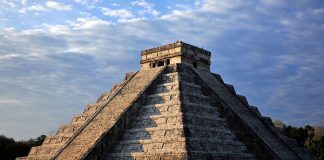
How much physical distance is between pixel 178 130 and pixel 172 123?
2.64ft

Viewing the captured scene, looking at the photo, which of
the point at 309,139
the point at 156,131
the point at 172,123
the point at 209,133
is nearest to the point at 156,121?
the point at 156,131

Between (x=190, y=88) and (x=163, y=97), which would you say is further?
(x=190, y=88)

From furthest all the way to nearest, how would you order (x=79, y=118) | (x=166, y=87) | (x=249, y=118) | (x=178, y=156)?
1. (x=79, y=118)
2. (x=249, y=118)
3. (x=166, y=87)
4. (x=178, y=156)

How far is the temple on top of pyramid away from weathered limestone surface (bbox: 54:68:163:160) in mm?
1001

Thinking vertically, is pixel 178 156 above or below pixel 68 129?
below

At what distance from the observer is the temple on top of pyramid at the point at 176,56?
24.0 m

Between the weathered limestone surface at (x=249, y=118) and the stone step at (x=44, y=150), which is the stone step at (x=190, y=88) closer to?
the weathered limestone surface at (x=249, y=118)

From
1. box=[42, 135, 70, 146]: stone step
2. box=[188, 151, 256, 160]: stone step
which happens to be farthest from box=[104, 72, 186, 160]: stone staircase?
box=[42, 135, 70, 146]: stone step

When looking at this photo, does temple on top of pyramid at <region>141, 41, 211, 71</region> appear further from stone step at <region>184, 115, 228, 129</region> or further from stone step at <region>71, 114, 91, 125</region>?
stone step at <region>71, 114, 91, 125</region>

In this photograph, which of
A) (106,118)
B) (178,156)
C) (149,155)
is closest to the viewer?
(178,156)

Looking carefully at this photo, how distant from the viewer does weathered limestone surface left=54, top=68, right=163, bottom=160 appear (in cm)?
1894

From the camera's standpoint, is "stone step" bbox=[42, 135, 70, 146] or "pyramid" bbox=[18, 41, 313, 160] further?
"stone step" bbox=[42, 135, 70, 146]

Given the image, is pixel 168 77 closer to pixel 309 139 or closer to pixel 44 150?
pixel 44 150

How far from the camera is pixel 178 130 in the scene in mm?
18031
